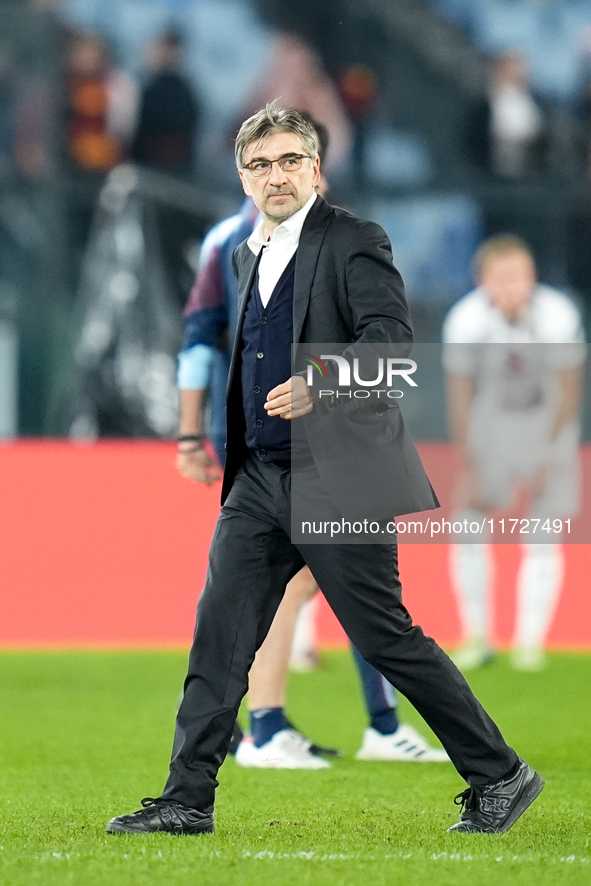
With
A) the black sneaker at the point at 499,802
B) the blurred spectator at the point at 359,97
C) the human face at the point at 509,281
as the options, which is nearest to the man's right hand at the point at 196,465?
the black sneaker at the point at 499,802

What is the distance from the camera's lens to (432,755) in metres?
4.64

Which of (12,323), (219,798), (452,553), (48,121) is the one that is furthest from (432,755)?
(48,121)

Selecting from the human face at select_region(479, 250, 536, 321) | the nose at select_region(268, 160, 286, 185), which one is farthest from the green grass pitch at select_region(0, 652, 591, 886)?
the human face at select_region(479, 250, 536, 321)

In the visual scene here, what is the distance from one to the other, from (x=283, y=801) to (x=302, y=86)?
890cm

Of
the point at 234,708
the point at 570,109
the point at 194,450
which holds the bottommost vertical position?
the point at 234,708

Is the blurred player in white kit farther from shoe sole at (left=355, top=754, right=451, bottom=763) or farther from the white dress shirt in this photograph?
the white dress shirt

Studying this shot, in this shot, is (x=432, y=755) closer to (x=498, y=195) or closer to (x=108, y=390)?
(x=108, y=390)

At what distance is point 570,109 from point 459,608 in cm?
555

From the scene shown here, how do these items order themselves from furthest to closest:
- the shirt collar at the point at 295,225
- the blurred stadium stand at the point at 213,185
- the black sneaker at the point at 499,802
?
1. the blurred stadium stand at the point at 213,185
2. the shirt collar at the point at 295,225
3. the black sneaker at the point at 499,802

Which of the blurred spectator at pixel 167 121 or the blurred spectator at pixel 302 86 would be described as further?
the blurred spectator at pixel 302 86

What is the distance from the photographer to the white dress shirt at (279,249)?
3.36 m

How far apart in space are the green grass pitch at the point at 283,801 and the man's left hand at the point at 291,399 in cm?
95

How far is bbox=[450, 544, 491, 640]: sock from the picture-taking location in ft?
23.3

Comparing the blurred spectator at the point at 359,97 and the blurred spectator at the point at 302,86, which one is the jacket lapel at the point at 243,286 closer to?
the blurred spectator at the point at 302,86
